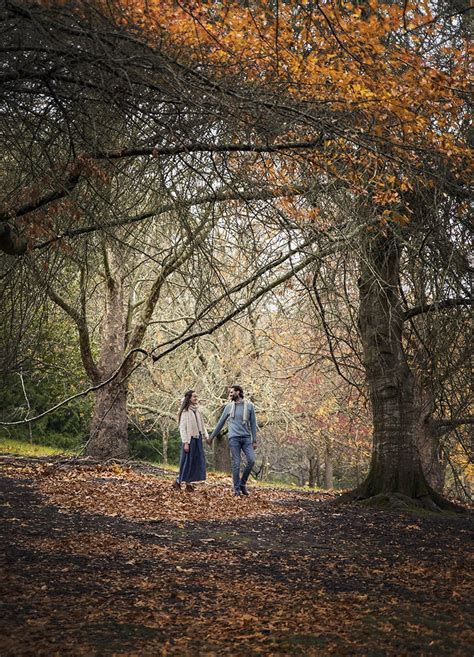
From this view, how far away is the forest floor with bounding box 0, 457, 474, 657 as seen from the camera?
150 inches

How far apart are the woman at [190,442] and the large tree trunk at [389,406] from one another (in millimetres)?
2789

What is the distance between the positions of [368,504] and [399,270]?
10.6 feet

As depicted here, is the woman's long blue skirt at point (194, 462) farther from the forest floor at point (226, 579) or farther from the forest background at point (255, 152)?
the forest background at point (255, 152)

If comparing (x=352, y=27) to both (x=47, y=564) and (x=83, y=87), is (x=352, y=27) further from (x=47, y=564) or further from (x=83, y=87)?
(x=47, y=564)

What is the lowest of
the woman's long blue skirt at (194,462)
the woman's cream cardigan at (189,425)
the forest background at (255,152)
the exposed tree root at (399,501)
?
the exposed tree root at (399,501)

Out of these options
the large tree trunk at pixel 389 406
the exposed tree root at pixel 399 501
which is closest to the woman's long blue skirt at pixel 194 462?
the exposed tree root at pixel 399 501

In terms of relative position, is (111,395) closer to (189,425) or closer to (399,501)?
(189,425)

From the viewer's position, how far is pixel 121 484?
453 inches

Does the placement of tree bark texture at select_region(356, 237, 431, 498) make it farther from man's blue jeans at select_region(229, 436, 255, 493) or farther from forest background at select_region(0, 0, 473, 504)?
man's blue jeans at select_region(229, 436, 255, 493)

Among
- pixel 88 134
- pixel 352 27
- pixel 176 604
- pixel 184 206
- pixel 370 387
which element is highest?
pixel 352 27

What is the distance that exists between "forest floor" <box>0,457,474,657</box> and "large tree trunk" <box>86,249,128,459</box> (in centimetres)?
559

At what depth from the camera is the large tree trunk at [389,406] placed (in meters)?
10.1

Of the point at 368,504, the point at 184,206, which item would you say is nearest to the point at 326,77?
the point at 184,206

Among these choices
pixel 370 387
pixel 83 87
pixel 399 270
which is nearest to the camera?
pixel 83 87
